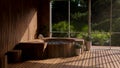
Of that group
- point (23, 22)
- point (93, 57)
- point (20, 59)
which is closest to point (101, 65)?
point (93, 57)

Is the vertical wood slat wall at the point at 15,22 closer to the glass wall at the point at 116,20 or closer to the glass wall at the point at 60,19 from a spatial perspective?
the glass wall at the point at 60,19

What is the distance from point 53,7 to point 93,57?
154 inches

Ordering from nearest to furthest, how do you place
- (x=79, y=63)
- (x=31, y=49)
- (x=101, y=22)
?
1. (x=79, y=63)
2. (x=31, y=49)
3. (x=101, y=22)

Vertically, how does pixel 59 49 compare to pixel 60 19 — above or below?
below

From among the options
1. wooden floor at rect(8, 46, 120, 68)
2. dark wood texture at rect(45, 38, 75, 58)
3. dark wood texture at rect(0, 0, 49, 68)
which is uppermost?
dark wood texture at rect(0, 0, 49, 68)

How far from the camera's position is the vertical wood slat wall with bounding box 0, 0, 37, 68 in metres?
8.05

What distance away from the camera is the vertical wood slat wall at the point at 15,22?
805cm

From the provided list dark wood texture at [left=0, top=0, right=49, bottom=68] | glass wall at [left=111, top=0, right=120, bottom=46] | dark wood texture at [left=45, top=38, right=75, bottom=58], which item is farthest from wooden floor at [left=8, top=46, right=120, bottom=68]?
glass wall at [left=111, top=0, right=120, bottom=46]

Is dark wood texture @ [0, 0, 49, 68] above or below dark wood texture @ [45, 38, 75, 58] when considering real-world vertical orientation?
above

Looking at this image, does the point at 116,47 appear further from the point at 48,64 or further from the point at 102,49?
the point at 48,64

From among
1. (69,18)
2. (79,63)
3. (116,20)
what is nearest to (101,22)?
(116,20)

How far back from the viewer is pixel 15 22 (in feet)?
30.0

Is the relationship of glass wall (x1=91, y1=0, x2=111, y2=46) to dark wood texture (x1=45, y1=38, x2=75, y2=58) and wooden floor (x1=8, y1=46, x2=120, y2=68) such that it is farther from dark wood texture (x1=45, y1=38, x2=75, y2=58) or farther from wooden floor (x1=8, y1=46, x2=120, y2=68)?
dark wood texture (x1=45, y1=38, x2=75, y2=58)

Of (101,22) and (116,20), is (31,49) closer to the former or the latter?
(101,22)
